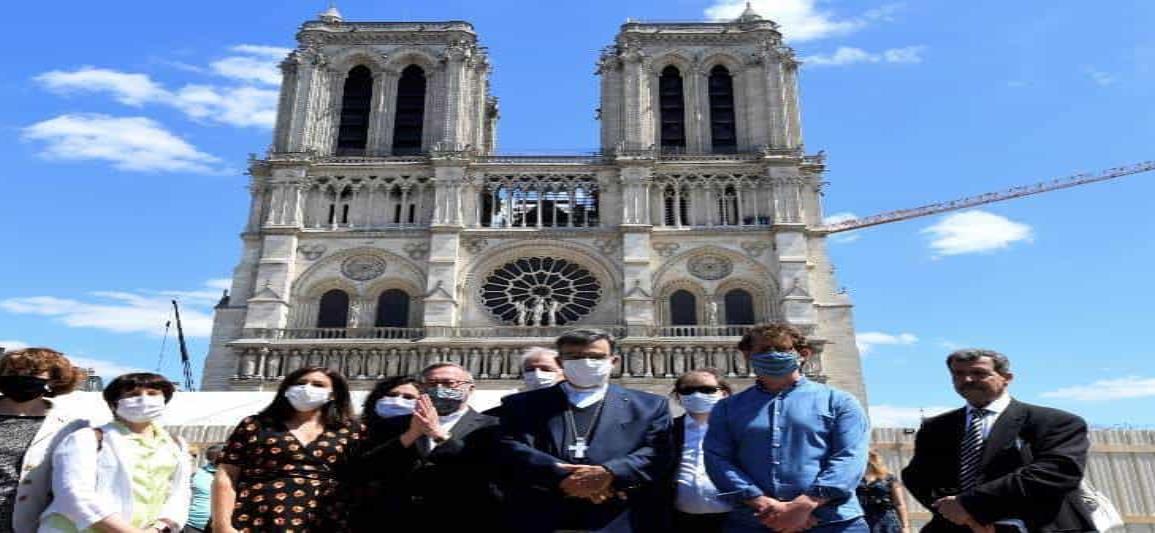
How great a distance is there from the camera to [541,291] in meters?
30.2

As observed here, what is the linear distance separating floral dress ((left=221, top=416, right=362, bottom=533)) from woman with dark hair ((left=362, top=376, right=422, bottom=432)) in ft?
1.03

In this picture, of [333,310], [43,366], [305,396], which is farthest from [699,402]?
[333,310]

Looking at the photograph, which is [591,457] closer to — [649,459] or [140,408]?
[649,459]

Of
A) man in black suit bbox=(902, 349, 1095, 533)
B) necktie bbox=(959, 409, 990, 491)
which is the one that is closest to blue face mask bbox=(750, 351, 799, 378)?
man in black suit bbox=(902, 349, 1095, 533)

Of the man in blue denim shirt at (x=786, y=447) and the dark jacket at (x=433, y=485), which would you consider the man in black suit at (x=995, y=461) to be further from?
the dark jacket at (x=433, y=485)

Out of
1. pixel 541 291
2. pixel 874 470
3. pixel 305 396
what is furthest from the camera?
pixel 541 291

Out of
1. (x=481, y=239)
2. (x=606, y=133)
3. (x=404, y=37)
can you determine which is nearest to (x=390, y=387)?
(x=481, y=239)

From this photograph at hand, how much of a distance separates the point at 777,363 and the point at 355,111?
3151 centimetres

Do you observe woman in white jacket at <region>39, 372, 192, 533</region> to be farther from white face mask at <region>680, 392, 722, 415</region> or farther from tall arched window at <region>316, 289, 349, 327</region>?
tall arched window at <region>316, 289, 349, 327</region>

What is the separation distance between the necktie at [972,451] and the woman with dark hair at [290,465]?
3.82 m

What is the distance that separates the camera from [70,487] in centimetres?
465

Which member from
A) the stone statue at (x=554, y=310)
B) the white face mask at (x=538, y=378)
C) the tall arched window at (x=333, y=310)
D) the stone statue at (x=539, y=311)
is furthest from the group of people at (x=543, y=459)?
the tall arched window at (x=333, y=310)

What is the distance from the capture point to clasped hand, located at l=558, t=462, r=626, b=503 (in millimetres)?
4793

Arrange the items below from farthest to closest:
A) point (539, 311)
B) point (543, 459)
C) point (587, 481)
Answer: point (539, 311)
point (543, 459)
point (587, 481)
